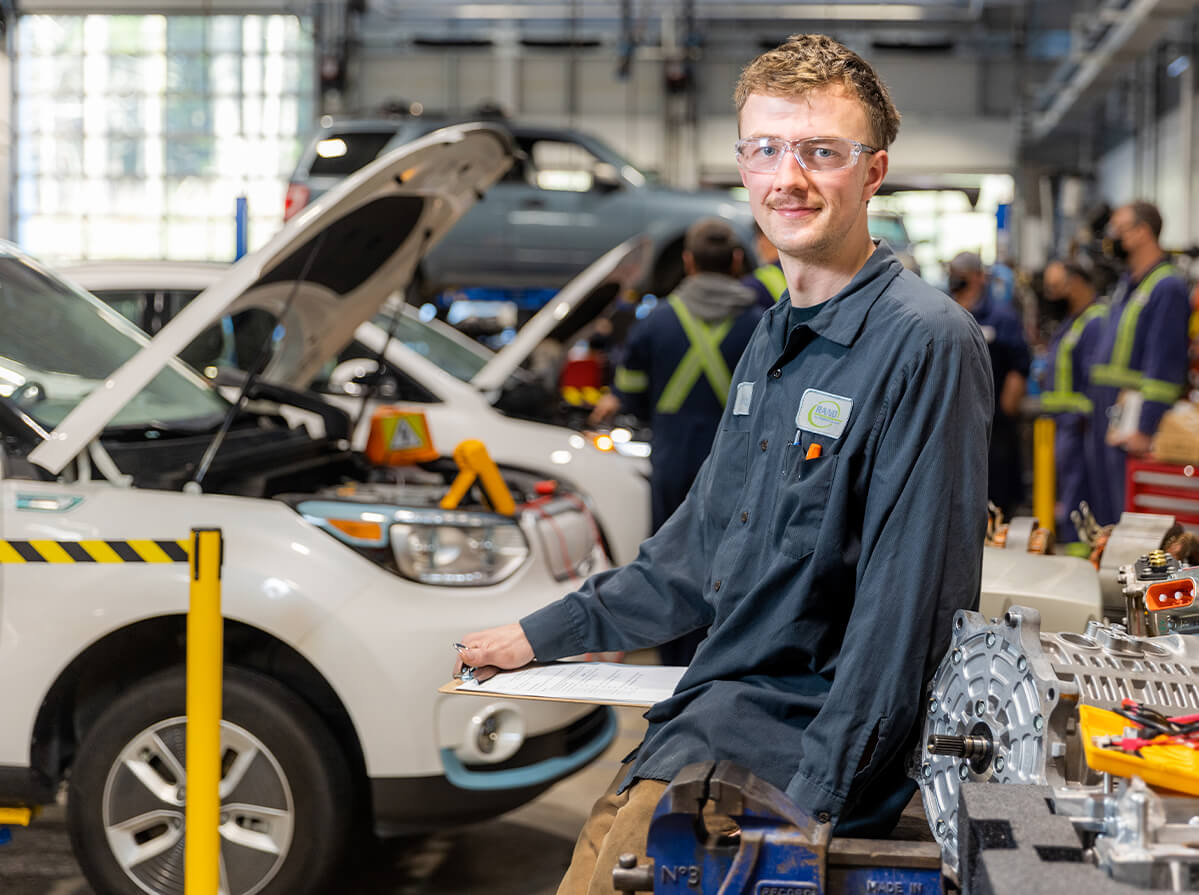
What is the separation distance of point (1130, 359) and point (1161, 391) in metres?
0.55

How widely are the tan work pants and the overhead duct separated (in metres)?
12.1

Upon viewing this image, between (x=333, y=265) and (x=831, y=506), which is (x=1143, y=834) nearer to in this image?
(x=831, y=506)

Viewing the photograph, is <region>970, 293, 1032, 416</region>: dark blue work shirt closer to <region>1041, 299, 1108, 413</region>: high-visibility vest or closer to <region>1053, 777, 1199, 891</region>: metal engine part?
<region>1041, 299, 1108, 413</region>: high-visibility vest

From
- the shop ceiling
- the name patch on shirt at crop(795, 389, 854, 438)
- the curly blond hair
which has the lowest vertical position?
the name patch on shirt at crop(795, 389, 854, 438)

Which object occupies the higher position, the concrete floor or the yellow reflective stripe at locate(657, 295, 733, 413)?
the yellow reflective stripe at locate(657, 295, 733, 413)

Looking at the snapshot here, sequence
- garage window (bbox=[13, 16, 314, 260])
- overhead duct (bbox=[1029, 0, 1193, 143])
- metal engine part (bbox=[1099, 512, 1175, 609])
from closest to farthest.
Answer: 1. metal engine part (bbox=[1099, 512, 1175, 609])
2. overhead duct (bbox=[1029, 0, 1193, 143])
3. garage window (bbox=[13, 16, 314, 260])

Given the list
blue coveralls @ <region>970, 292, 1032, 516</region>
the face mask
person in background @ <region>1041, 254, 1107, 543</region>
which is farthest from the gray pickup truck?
blue coveralls @ <region>970, 292, 1032, 516</region>

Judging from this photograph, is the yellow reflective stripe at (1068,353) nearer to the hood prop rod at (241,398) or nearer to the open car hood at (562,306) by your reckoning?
the open car hood at (562,306)

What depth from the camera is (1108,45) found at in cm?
1452

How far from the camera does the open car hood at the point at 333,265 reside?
3096 mm

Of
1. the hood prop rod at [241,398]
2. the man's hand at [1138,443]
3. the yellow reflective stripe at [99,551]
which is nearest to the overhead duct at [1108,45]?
the man's hand at [1138,443]

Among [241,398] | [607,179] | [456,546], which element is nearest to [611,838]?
A: [456,546]

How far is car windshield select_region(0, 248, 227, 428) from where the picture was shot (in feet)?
11.5

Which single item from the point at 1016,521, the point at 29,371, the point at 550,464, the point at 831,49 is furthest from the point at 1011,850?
the point at 550,464
